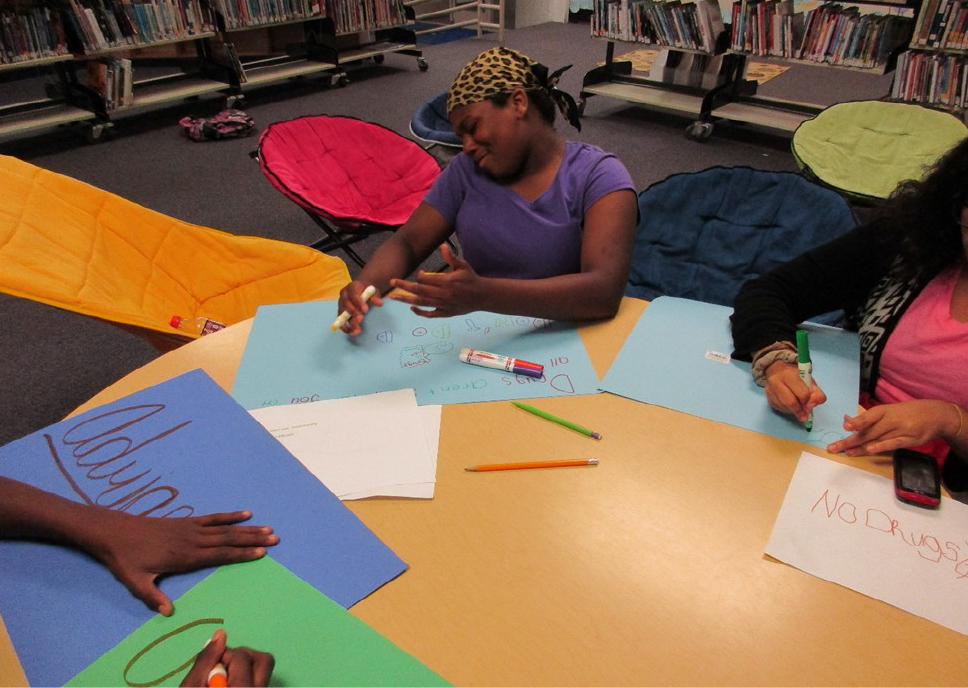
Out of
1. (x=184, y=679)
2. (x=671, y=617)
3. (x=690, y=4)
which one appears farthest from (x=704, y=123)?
(x=184, y=679)

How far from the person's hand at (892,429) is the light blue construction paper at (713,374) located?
0.03 meters

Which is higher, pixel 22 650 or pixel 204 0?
pixel 204 0

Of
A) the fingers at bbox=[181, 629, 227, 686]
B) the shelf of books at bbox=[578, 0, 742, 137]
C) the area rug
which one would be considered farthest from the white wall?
the fingers at bbox=[181, 629, 227, 686]

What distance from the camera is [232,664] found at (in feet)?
1.86

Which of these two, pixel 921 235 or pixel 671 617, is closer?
pixel 671 617

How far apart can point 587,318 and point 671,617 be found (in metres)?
0.60

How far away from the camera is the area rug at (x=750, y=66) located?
5.27 m

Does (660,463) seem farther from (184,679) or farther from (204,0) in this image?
(204,0)

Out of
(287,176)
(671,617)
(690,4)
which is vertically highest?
(690,4)

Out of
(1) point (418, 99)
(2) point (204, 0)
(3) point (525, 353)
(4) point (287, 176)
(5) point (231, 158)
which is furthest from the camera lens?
(1) point (418, 99)

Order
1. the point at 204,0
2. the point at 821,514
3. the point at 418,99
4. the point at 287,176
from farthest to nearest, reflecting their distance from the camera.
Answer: the point at 418,99, the point at 204,0, the point at 287,176, the point at 821,514

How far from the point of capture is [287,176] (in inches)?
80.7

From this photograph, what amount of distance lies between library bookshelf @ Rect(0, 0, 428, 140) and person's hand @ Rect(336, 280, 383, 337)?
12.9 ft

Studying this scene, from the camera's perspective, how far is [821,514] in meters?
0.76
